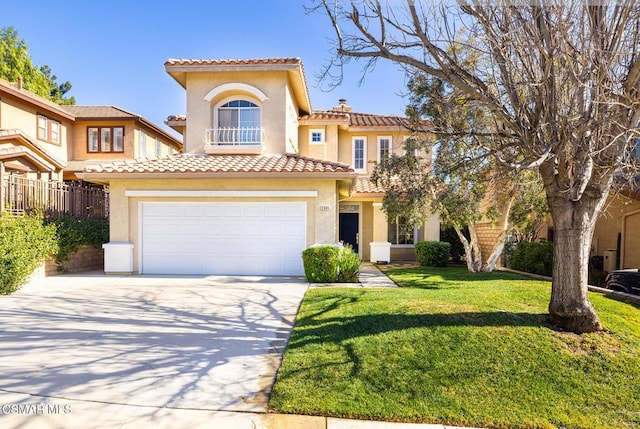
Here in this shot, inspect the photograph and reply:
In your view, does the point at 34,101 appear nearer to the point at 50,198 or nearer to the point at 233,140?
the point at 50,198

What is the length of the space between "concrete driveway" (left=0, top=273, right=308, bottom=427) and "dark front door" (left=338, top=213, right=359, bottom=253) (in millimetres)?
9207

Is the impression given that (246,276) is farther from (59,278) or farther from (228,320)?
(59,278)

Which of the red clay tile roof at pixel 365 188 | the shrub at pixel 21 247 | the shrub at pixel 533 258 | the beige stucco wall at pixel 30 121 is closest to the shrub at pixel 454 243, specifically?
the shrub at pixel 533 258

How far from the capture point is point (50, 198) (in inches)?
516

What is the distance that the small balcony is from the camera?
14438 millimetres

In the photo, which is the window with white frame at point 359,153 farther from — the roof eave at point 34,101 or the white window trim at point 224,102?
the roof eave at point 34,101

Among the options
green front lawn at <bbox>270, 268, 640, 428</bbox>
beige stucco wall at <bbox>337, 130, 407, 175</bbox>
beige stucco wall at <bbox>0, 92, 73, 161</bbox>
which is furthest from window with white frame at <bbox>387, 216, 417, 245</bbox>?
beige stucco wall at <bbox>0, 92, 73, 161</bbox>

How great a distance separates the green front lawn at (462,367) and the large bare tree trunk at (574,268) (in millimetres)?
244

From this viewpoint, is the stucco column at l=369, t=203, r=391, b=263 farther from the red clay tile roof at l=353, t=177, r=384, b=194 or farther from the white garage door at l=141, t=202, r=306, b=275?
the white garage door at l=141, t=202, r=306, b=275

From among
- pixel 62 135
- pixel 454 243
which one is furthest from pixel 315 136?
pixel 62 135

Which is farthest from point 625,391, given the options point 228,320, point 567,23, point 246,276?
point 246,276

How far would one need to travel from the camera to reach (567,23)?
17.5 feet

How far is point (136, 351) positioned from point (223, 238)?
7069mm

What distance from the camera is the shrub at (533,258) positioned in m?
12.8
